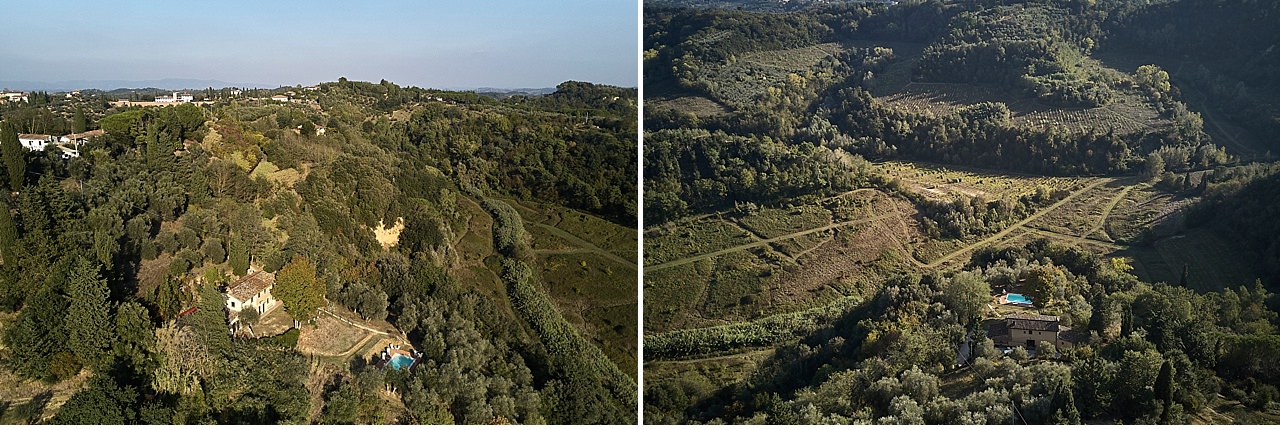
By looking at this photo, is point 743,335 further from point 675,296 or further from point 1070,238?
point 1070,238

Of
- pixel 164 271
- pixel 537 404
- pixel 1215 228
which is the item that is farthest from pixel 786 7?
pixel 164 271

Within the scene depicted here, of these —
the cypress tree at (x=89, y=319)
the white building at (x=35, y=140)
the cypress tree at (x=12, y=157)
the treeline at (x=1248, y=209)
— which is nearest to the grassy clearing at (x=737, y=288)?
the treeline at (x=1248, y=209)

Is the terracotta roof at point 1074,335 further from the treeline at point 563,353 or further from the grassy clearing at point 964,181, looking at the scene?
the treeline at point 563,353

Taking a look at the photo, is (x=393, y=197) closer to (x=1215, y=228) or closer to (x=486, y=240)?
(x=486, y=240)

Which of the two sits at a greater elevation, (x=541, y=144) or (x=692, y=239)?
(x=541, y=144)

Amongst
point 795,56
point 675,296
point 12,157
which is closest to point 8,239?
→ point 12,157

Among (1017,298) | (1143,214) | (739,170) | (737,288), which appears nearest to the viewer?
(1017,298)
